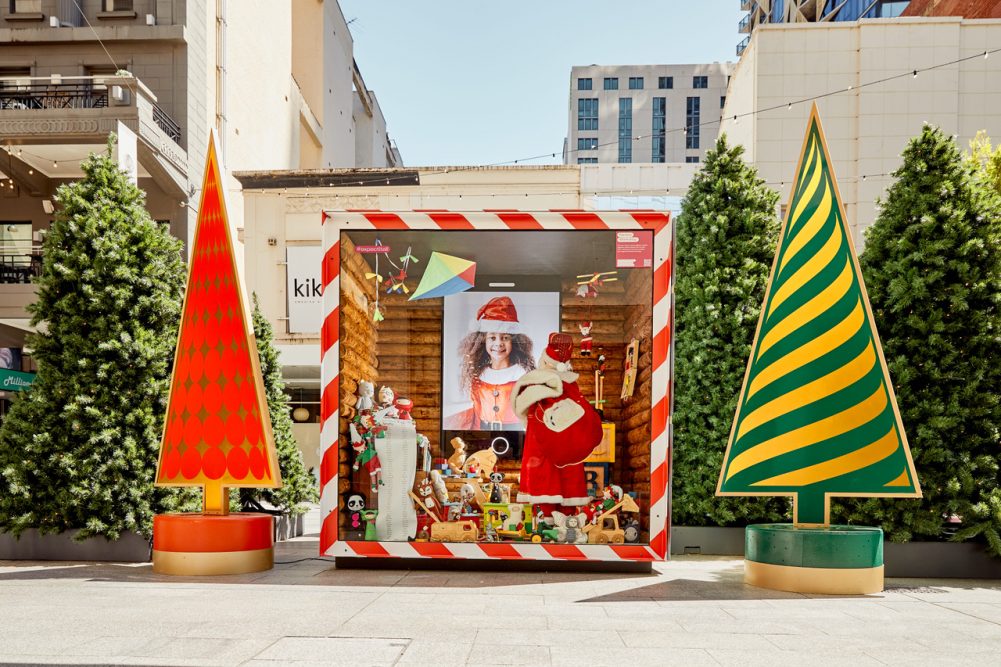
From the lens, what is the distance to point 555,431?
7.70 m

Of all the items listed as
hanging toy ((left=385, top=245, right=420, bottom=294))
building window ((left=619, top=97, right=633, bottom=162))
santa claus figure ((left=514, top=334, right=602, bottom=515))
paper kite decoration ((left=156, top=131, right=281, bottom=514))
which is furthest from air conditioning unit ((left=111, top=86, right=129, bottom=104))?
building window ((left=619, top=97, right=633, bottom=162))

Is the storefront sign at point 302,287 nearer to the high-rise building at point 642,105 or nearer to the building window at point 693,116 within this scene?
the high-rise building at point 642,105

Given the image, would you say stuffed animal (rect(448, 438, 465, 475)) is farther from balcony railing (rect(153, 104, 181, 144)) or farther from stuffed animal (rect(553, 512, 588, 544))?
balcony railing (rect(153, 104, 181, 144))

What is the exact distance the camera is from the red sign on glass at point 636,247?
749cm

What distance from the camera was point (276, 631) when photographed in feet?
15.5

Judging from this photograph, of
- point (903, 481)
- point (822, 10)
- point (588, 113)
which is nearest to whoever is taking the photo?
point (903, 481)

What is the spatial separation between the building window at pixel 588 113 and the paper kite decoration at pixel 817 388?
85.5 m

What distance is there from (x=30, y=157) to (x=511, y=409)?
1606 centimetres

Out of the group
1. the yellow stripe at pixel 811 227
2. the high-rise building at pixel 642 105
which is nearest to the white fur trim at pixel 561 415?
the yellow stripe at pixel 811 227

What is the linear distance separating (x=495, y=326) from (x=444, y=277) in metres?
0.69

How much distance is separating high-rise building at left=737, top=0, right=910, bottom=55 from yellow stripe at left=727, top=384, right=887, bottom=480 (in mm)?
28319

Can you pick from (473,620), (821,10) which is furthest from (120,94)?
(821,10)

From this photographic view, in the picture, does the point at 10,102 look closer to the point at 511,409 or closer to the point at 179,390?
the point at 179,390

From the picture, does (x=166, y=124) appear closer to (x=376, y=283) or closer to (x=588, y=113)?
(x=376, y=283)
